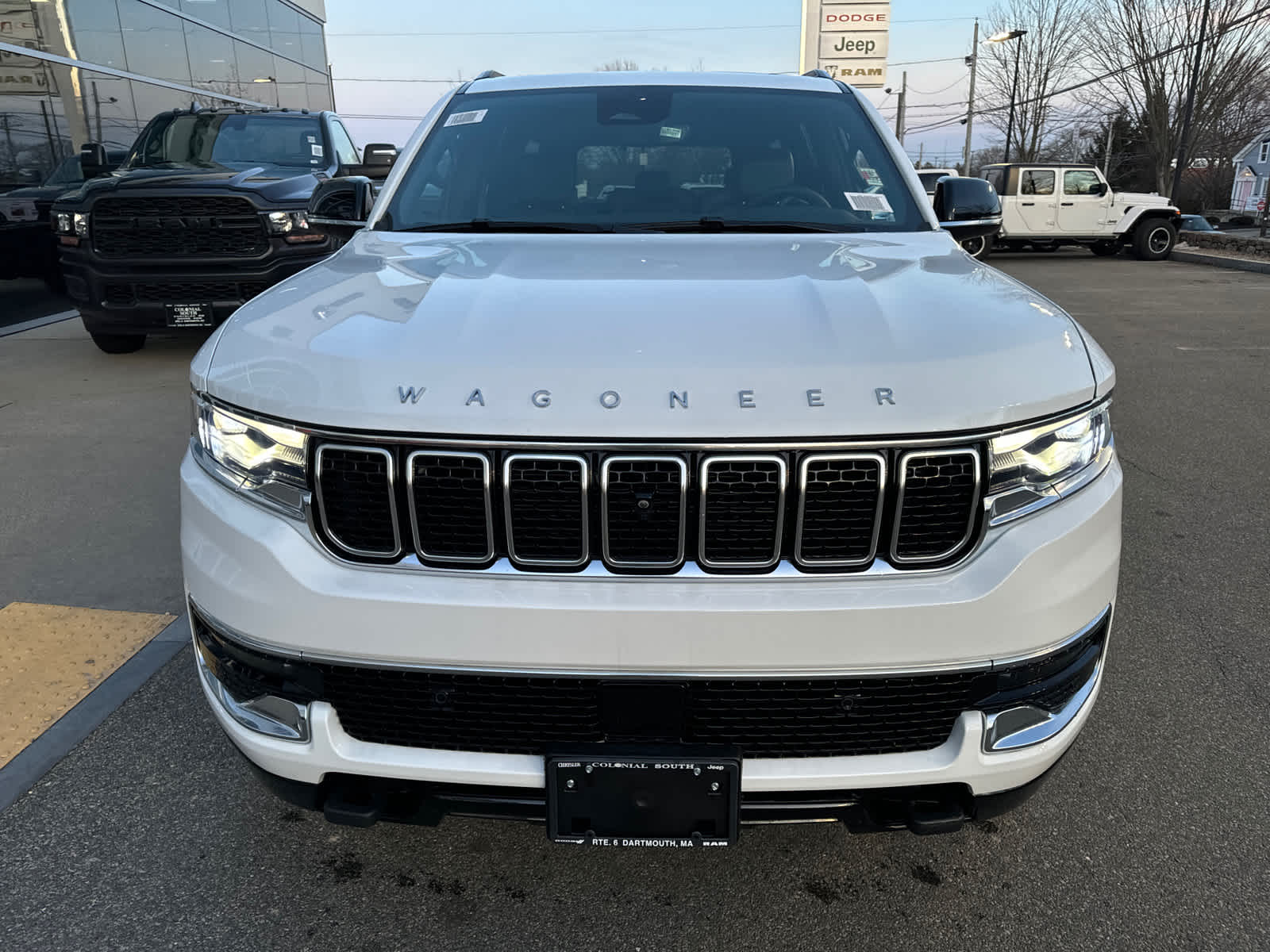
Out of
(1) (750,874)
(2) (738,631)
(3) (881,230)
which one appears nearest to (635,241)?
(3) (881,230)

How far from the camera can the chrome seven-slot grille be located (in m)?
1.62

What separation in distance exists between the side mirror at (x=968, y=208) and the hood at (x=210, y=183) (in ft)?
18.2

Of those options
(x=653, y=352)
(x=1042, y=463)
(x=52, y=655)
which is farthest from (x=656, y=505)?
(x=52, y=655)

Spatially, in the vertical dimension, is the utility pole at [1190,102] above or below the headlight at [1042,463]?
above

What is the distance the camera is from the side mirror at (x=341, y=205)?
3365 mm

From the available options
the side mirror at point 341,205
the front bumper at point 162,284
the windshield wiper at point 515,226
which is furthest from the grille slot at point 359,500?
the front bumper at point 162,284

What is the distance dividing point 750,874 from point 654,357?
1.28 meters

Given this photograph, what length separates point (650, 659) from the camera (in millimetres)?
1631

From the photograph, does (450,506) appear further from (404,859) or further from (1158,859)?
(1158,859)

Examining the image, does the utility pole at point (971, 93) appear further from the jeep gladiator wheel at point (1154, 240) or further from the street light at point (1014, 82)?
the jeep gladiator wheel at point (1154, 240)

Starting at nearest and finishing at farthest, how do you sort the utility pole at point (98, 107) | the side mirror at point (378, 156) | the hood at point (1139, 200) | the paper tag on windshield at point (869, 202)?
the paper tag on windshield at point (869, 202) → the side mirror at point (378, 156) → the utility pole at point (98, 107) → the hood at point (1139, 200)

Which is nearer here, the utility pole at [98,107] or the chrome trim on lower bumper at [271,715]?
the chrome trim on lower bumper at [271,715]

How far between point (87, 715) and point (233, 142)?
280 inches

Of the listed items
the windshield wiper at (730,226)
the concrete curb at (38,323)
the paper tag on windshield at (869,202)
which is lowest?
the concrete curb at (38,323)
